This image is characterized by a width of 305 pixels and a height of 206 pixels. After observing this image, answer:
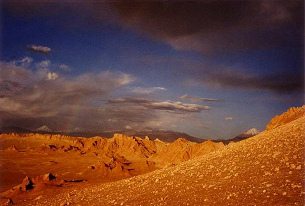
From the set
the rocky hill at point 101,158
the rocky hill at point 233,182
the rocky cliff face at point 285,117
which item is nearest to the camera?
the rocky hill at point 233,182

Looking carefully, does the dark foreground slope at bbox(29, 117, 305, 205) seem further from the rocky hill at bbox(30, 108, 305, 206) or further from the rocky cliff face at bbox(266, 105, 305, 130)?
the rocky cliff face at bbox(266, 105, 305, 130)

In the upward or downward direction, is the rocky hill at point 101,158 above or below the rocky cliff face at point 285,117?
below

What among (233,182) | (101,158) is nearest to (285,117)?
(233,182)


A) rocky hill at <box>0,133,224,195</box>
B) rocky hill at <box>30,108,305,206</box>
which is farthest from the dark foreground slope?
rocky hill at <box>0,133,224,195</box>

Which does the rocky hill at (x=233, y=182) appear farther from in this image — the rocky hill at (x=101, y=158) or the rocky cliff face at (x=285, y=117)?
the rocky hill at (x=101, y=158)

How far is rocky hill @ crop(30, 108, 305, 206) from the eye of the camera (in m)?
11.6

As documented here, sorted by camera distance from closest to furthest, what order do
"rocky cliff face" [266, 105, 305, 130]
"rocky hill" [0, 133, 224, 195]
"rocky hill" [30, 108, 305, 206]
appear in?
"rocky hill" [30, 108, 305, 206] < "rocky cliff face" [266, 105, 305, 130] < "rocky hill" [0, 133, 224, 195]

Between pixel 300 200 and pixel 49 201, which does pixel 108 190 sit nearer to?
pixel 49 201

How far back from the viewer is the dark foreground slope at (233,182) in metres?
11.6

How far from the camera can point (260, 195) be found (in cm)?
1143

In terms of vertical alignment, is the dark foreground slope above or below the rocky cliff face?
below

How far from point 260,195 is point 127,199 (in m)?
6.21

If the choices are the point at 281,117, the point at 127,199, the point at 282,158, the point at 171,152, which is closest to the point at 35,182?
the point at 127,199

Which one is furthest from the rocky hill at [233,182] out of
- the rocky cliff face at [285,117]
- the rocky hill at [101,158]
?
the rocky hill at [101,158]
